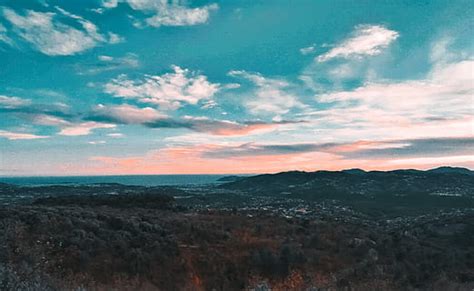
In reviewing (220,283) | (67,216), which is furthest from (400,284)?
(67,216)

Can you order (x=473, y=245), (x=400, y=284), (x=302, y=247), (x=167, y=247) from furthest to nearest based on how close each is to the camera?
(x=473, y=245) → (x=302, y=247) → (x=167, y=247) → (x=400, y=284)

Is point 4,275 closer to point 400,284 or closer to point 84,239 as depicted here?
point 84,239

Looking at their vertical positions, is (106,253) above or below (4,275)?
below

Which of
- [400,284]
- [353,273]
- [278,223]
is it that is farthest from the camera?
[278,223]

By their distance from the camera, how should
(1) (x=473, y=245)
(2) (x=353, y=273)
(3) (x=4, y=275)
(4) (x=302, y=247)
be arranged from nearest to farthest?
(3) (x=4, y=275) < (2) (x=353, y=273) < (4) (x=302, y=247) < (1) (x=473, y=245)

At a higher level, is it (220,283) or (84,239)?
(84,239)

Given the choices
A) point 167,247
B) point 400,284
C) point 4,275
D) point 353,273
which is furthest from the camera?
point 167,247

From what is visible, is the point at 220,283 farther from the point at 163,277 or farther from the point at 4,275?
the point at 4,275

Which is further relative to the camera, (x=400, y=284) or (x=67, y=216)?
(x=67, y=216)

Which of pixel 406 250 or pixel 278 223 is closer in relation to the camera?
pixel 406 250

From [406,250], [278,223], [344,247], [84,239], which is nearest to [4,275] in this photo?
[84,239]
